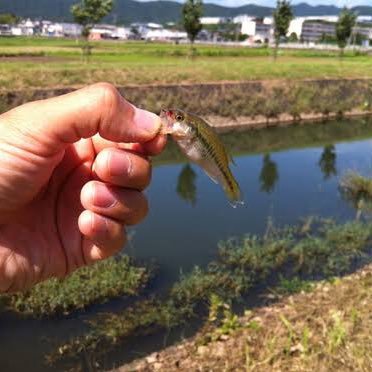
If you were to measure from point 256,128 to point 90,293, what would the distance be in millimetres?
15643

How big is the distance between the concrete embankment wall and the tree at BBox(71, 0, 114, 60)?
12.9m

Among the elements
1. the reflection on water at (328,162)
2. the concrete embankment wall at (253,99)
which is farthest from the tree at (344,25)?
the reflection on water at (328,162)

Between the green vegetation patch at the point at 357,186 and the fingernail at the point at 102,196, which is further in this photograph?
the green vegetation patch at the point at 357,186

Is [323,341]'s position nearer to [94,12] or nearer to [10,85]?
[10,85]

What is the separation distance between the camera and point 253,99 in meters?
23.1

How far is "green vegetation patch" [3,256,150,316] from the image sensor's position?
23.8 ft

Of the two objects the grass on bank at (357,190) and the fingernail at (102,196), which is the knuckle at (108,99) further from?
the grass on bank at (357,190)

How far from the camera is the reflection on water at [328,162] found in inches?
628

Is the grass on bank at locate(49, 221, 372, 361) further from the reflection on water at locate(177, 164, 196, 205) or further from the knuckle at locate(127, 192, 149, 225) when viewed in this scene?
the knuckle at locate(127, 192, 149, 225)

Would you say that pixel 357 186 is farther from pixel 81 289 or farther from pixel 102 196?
pixel 102 196

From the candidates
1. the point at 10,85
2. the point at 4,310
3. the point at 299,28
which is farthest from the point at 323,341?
the point at 299,28

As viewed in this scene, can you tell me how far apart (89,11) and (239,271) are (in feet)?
88.7

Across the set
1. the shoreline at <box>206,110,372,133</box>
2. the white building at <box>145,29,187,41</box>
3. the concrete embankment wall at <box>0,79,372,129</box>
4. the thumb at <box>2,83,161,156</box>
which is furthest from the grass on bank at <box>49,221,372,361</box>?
the white building at <box>145,29,187,41</box>

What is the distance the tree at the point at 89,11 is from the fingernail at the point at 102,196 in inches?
1253
